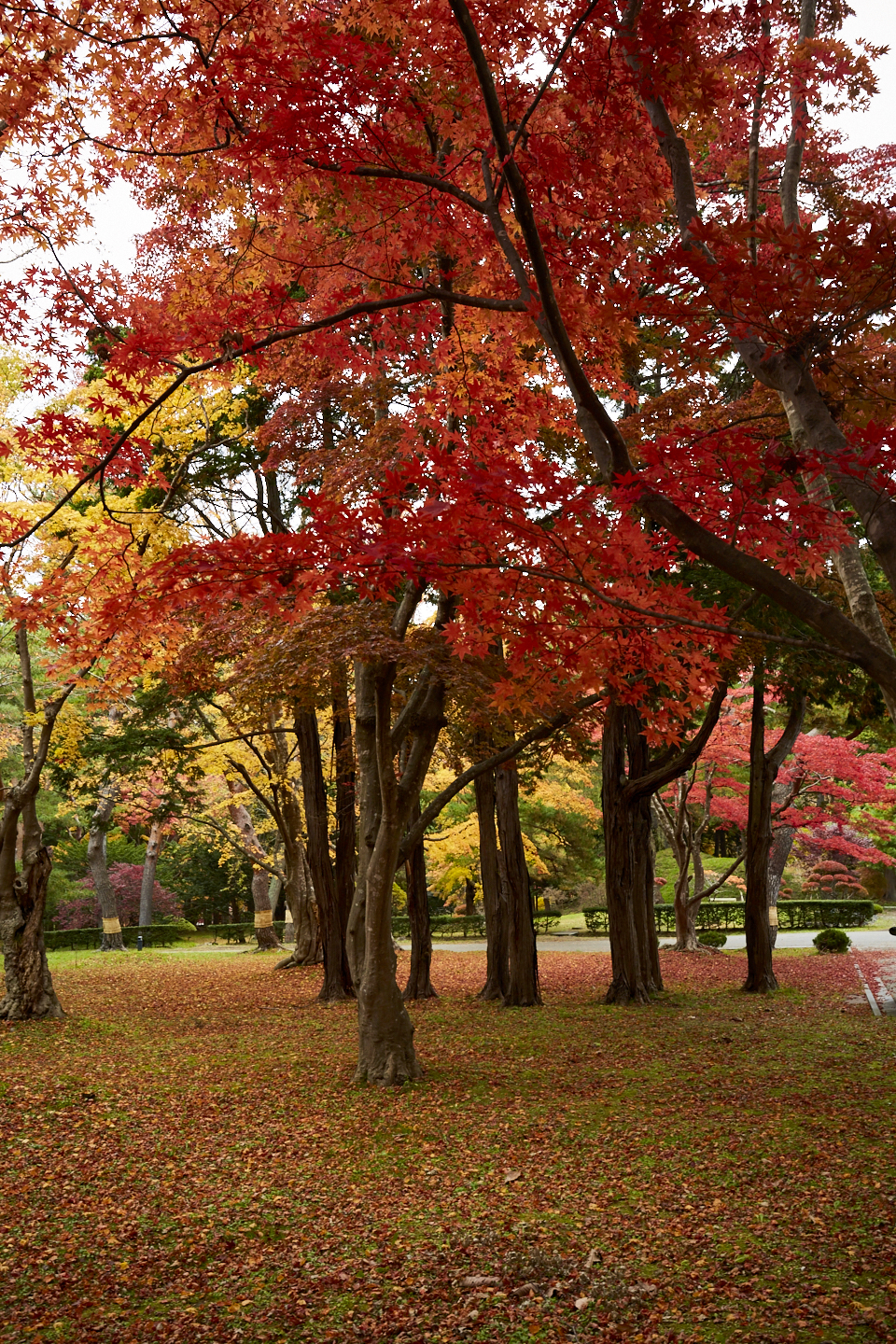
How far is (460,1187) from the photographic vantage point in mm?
5262

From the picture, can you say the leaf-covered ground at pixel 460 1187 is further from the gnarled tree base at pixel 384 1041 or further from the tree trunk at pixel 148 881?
the tree trunk at pixel 148 881

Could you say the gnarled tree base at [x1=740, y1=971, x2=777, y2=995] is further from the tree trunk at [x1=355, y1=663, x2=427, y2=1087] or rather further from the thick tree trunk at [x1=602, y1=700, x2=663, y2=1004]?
the tree trunk at [x1=355, y1=663, x2=427, y2=1087]

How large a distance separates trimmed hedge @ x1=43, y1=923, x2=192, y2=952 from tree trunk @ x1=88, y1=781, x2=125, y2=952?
221cm

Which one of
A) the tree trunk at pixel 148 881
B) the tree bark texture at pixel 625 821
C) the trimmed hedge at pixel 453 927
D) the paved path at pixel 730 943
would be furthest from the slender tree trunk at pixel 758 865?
the tree trunk at pixel 148 881

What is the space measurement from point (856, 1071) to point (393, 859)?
14.4ft

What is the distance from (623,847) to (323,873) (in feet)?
15.8

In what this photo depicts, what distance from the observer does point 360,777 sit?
8742mm

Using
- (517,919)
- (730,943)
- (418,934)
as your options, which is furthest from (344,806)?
(730,943)

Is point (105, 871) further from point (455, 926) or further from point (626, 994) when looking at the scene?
point (626, 994)

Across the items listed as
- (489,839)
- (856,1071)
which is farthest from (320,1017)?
(856,1071)

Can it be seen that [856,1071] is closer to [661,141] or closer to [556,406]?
[556,406]

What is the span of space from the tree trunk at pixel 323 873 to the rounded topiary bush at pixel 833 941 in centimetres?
1027

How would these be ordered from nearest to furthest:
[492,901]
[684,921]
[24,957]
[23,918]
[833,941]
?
1. [24,957]
2. [23,918]
3. [492,901]
4. [833,941]
5. [684,921]

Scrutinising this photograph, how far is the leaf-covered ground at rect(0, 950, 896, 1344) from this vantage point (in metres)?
3.72
